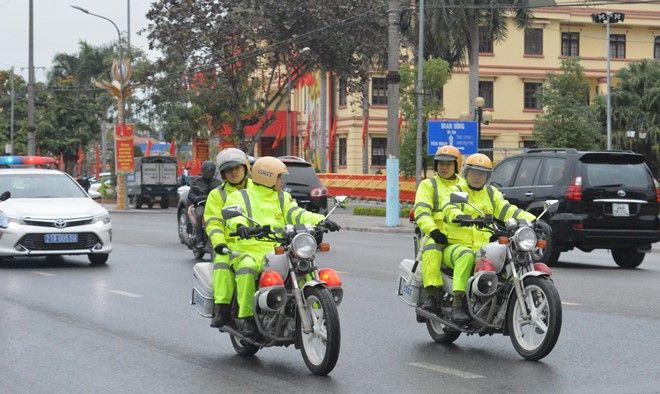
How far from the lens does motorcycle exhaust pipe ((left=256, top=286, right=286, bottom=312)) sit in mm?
9023

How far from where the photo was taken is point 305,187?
2523 centimetres

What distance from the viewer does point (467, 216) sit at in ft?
32.7

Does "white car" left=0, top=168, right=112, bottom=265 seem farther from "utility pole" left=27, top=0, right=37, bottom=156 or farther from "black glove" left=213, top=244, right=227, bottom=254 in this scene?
"utility pole" left=27, top=0, right=37, bottom=156

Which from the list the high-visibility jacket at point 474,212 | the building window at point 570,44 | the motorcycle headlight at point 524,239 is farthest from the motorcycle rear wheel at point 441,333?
the building window at point 570,44

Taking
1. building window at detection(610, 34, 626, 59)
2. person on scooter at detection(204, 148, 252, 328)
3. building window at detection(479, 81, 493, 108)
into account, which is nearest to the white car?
person on scooter at detection(204, 148, 252, 328)

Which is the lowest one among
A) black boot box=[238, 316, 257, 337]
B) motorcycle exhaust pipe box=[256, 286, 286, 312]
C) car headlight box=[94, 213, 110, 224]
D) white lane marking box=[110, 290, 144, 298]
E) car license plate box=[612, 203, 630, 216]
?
white lane marking box=[110, 290, 144, 298]

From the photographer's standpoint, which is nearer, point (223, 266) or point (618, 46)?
point (223, 266)

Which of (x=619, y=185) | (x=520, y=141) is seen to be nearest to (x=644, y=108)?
(x=520, y=141)

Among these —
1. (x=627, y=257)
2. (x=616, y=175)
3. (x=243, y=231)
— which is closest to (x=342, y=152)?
(x=627, y=257)

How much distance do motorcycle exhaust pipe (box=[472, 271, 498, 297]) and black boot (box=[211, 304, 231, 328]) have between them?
1838mm

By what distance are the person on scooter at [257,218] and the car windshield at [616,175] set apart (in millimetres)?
10343

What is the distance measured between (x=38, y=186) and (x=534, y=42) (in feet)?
182

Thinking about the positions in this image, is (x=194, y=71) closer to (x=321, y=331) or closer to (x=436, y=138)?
(x=436, y=138)

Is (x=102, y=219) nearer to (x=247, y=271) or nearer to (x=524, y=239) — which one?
(x=247, y=271)
